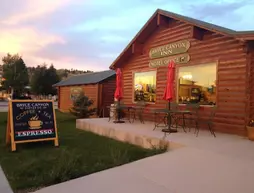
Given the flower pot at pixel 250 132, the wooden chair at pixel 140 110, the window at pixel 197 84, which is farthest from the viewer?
the wooden chair at pixel 140 110

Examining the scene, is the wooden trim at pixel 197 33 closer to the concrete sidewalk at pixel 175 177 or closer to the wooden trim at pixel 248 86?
the wooden trim at pixel 248 86

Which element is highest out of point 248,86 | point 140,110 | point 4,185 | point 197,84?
point 197,84

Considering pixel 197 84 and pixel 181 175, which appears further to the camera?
pixel 197 84

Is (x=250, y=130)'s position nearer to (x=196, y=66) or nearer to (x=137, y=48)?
(x=196, y=66)

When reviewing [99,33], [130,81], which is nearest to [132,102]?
[130,81]

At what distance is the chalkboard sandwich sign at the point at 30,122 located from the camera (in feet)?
19.7

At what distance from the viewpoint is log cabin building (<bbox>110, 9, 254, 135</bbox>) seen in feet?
21.3

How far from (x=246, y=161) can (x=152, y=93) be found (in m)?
6.05

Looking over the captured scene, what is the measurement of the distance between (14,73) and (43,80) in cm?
541

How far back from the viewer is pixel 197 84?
7.95 meters

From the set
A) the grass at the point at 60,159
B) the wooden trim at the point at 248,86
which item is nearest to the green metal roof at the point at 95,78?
the grass at the point at 60,159

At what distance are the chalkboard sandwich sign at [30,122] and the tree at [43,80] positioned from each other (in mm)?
25903

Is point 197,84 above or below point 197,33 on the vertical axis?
below

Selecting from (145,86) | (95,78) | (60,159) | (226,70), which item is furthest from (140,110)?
(95,78)
